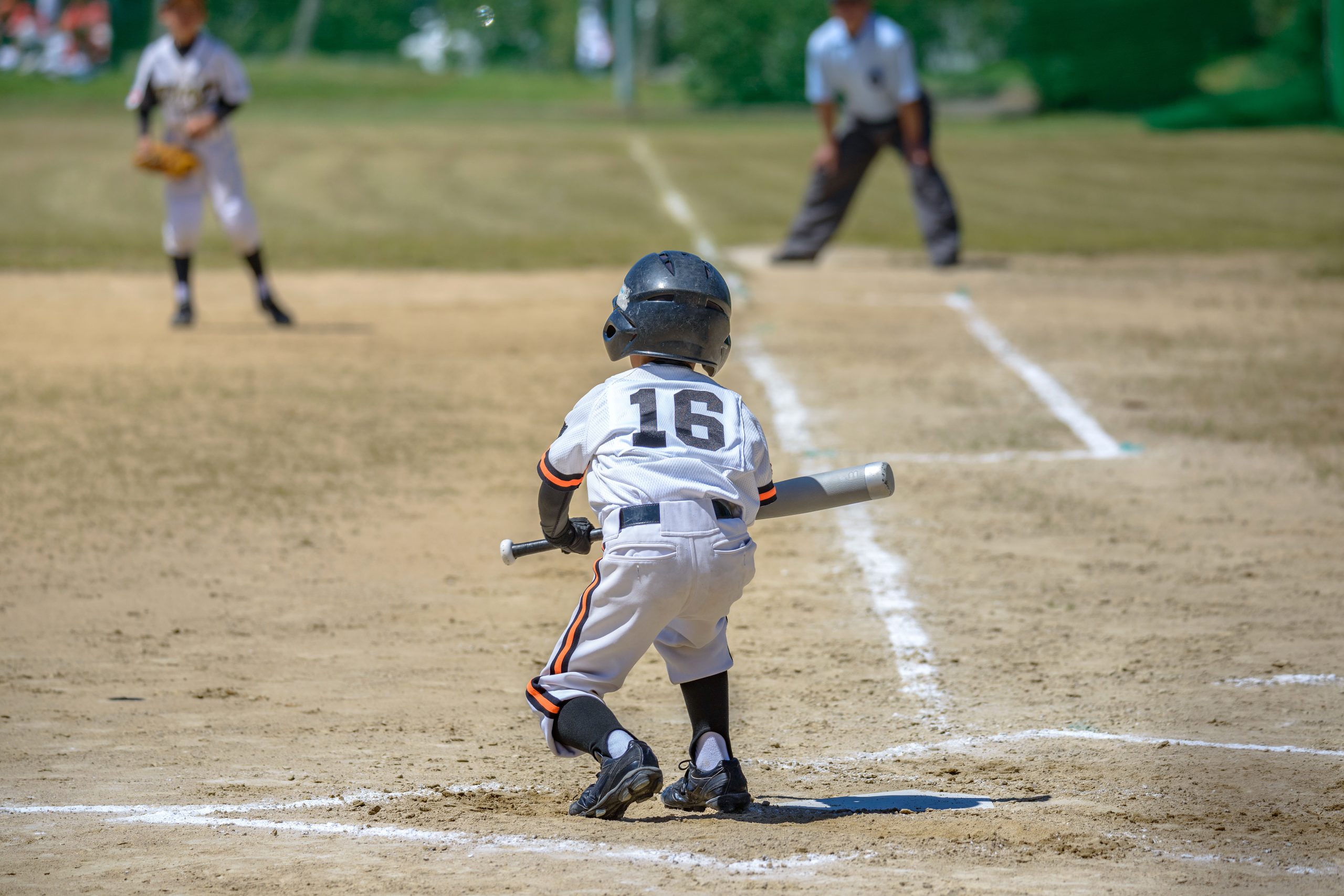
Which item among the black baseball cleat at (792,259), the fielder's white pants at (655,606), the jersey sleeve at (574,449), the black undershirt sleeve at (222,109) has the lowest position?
the black baseball cleat at (792,259)

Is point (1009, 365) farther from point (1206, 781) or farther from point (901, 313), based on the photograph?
point (1206, 781)

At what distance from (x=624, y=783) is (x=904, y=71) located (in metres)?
10.1

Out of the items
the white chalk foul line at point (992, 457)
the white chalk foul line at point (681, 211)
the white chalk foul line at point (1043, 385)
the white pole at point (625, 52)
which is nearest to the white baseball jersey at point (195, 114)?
the white chalk foul line at point (681, 211)

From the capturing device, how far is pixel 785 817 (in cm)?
337

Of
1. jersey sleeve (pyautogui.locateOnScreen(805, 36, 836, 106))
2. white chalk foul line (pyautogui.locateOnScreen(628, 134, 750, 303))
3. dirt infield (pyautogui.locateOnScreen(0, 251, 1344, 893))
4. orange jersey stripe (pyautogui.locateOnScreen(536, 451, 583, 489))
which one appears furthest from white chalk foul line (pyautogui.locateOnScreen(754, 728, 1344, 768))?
jersey sleeve (pyautogui.locateOnScreen(805, 36, 836, 106))

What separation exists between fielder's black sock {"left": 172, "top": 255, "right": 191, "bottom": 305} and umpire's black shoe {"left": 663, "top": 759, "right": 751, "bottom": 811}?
25.5 ft

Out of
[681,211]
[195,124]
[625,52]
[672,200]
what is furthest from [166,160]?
[625,52]

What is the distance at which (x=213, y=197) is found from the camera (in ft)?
33.7

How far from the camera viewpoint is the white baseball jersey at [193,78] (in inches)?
393

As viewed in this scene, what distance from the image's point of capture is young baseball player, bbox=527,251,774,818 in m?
3.30

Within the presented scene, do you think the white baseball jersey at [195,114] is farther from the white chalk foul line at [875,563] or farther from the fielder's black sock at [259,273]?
the white chalk foul line at [875,563]

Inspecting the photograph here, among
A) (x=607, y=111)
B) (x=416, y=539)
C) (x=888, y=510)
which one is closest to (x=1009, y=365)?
(x=888, y=510)

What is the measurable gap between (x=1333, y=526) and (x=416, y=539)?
3.61 meters

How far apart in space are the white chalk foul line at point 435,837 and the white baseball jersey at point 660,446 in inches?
28.7
